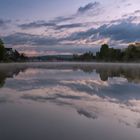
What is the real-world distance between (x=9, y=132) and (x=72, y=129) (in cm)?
172

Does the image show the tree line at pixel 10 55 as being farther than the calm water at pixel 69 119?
Yes

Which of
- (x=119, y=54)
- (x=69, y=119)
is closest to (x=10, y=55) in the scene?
(x=119, y=54)

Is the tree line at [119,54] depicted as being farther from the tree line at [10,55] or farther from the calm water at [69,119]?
the calm water at [69,119]

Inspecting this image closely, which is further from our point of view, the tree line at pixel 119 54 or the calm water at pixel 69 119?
the tree line at pixel 119 54

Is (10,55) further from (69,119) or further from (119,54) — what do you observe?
(69,119)

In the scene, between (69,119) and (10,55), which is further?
(10,55)

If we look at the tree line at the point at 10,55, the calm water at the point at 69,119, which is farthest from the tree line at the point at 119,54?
the calm water at the point at 69,119

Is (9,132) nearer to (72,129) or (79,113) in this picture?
(72,129)

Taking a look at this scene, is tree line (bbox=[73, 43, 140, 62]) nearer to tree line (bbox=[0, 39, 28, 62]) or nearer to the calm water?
tree line (bbox=[0, 39, 28, 62])

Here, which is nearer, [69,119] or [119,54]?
[69,119]

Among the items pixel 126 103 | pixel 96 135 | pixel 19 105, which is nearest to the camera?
pixel 96 135

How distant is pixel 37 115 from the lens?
12625mm

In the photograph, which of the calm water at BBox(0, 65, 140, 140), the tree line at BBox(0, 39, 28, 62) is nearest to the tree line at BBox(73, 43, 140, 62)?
the tree line at BBox(0, 39, 28, 62)

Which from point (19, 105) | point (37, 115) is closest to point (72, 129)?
point (37, 115)
